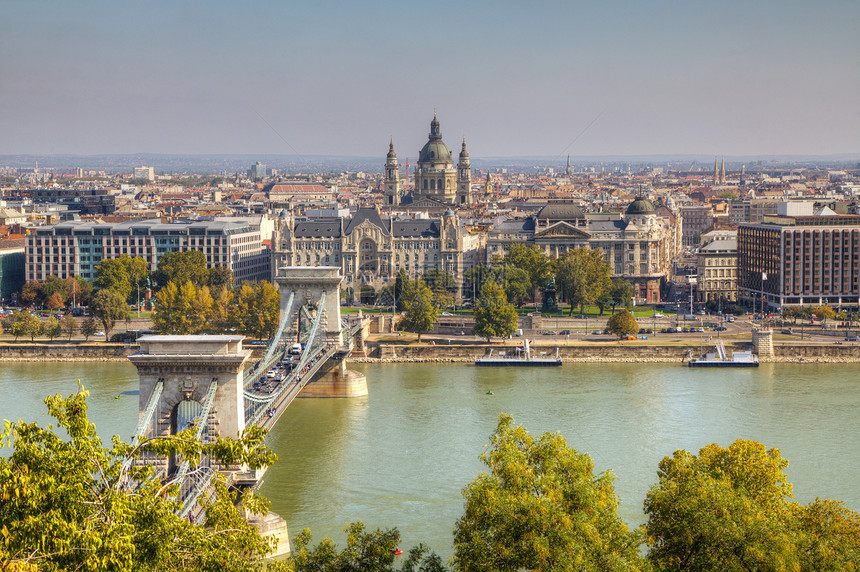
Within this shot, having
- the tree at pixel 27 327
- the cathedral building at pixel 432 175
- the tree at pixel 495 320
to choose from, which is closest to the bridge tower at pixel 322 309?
the tree at pixel 495 320

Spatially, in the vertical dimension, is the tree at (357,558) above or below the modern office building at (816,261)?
below

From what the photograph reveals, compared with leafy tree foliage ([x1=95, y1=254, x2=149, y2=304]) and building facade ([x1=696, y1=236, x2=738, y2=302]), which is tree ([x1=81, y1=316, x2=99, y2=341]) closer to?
leafy tree foliage ([x1=95, y1=254, x2=149, y2=304])

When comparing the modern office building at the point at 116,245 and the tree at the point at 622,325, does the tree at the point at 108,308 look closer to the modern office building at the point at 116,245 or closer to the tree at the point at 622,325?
the modern office building at the point at 116,245

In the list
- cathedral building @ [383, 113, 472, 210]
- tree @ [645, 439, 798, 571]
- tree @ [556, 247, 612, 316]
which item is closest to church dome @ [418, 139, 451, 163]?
cathedral building @ [383, 113, 472, 210]

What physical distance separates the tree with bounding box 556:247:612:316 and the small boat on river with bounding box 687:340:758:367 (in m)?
9.82

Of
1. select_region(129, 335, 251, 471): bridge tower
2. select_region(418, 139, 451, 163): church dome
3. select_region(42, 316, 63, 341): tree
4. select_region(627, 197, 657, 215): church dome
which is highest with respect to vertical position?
select_region(418, 139, 451, 163): church dome

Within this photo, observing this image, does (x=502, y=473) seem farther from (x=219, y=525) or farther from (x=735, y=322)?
(x=735, y=322)

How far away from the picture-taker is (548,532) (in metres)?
14.2

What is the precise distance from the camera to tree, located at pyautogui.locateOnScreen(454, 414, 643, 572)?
1406 centimetres

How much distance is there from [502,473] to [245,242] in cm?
4539

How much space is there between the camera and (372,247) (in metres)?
58.3

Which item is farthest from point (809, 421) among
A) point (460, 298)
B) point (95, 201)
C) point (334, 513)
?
point (95, 201)

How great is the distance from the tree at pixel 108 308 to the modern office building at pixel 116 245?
38.2ft

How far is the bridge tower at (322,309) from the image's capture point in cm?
3478
